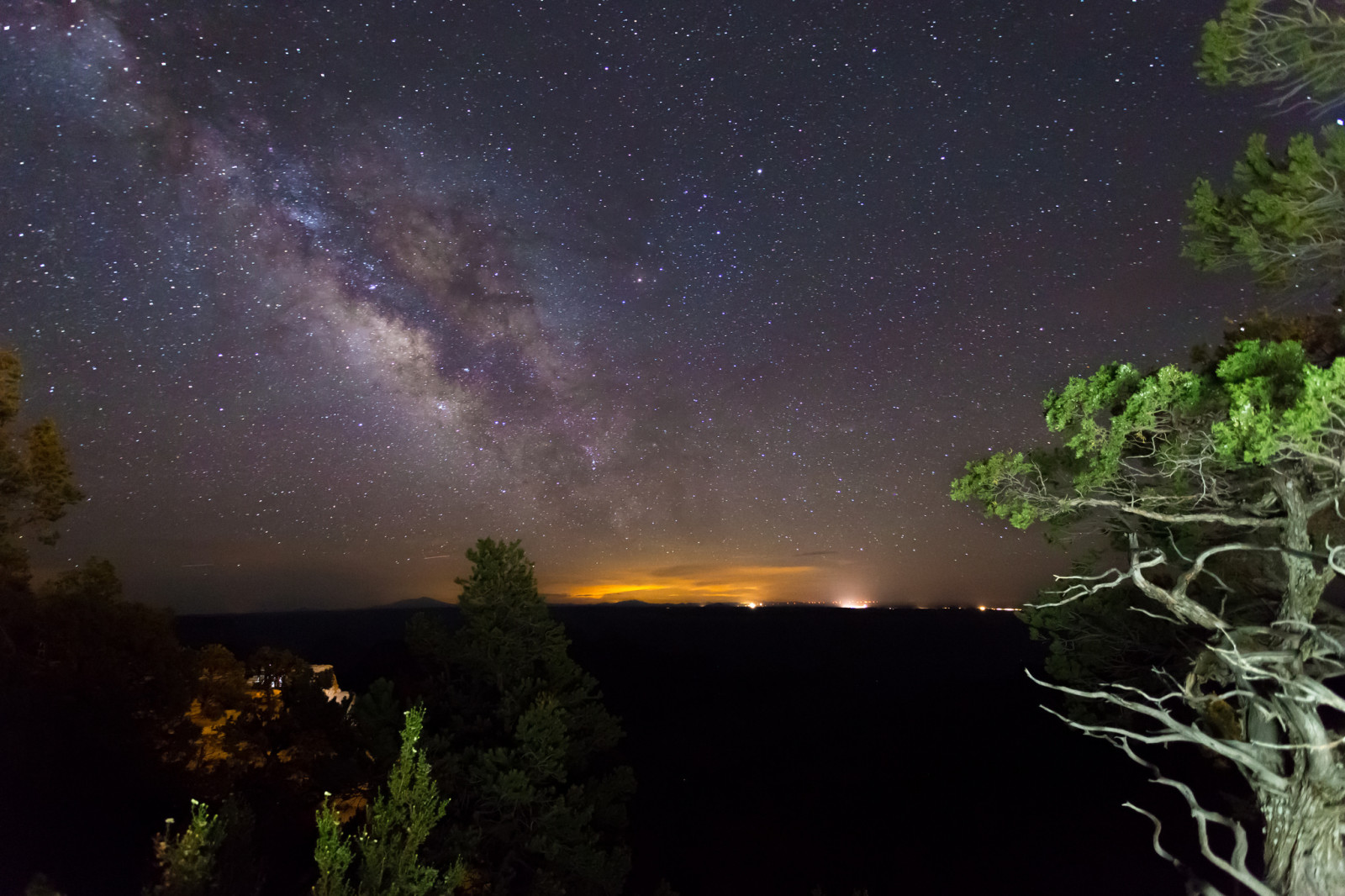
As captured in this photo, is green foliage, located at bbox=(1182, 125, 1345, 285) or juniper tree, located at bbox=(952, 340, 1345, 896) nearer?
juniper tree, located at bbox=(952, 340, 1345, 896)

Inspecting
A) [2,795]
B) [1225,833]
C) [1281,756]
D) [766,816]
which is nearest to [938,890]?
[766,816]

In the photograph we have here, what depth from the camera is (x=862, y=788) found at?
41.6 meters

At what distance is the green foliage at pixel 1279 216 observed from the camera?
510 centimetres

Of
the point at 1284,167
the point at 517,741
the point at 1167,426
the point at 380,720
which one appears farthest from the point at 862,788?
the point at 1284,167

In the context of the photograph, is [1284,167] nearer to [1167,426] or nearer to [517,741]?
[1167,426]

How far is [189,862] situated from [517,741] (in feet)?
28.1

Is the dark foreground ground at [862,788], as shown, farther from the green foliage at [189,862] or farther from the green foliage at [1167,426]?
the green foliage at [189,862]

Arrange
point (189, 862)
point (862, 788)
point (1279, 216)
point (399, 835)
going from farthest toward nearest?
point (862, 788) → point (399, 835) → point (189, 862) → point (1279, 216)

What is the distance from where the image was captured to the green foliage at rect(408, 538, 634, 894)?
13.6 meters

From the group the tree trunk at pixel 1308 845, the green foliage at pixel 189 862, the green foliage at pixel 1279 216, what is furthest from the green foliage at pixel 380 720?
the green foliage at pixel 1279 216

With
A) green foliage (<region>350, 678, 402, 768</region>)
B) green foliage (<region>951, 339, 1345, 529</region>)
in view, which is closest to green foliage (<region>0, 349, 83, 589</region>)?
green foliage (<region>350, 678, 402, 768</region>)

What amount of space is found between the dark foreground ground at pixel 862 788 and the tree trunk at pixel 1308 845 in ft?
41.5

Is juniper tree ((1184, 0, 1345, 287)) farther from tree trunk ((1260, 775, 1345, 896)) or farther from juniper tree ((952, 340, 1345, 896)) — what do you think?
tree trunk ((1260, 775, 1345, 896))

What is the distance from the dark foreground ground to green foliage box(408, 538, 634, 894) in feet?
21.5
